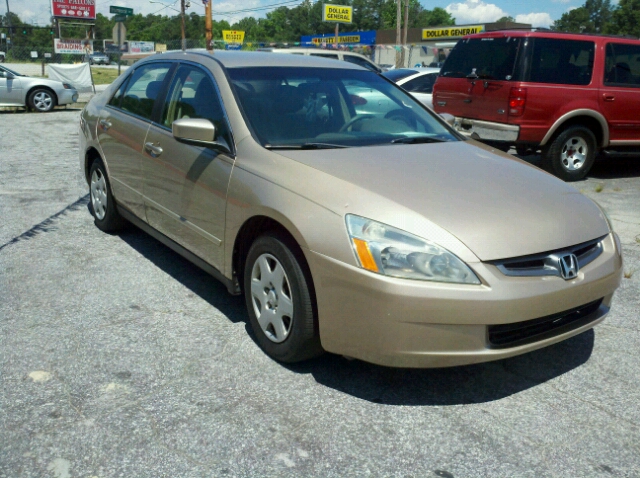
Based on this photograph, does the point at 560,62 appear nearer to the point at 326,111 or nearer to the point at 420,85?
the point at 420,85

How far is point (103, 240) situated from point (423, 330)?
3.71m

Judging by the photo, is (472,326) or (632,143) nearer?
(472,326)

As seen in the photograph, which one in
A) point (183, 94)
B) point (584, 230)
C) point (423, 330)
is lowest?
point (423, 330)

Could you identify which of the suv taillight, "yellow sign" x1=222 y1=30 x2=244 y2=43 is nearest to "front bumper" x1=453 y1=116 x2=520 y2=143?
the suv taillight

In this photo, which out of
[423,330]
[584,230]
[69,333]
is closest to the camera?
[423,330]

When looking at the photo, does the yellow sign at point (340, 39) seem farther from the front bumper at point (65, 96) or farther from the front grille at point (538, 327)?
the front grille at point (538, 327)

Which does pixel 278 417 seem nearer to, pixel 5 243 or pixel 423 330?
pixel 423 330

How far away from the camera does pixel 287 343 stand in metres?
3.34

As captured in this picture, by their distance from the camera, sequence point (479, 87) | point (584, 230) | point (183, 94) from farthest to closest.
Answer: point (479, 87), point (183, 94), point (584, 230)

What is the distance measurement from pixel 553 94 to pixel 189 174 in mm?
6032

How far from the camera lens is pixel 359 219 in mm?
2996

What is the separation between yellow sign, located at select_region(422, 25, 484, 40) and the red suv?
164 ft

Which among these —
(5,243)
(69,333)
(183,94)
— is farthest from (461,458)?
(5,243)

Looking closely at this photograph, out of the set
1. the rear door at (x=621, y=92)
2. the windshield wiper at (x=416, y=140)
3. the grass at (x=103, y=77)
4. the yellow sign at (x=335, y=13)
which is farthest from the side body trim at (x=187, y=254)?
the yellow sign at (x=335, y=13)
